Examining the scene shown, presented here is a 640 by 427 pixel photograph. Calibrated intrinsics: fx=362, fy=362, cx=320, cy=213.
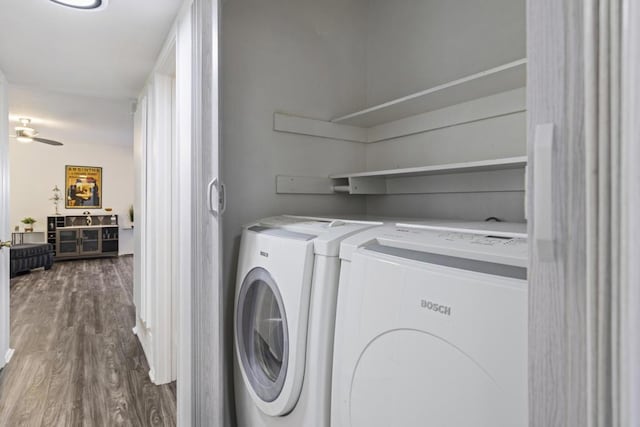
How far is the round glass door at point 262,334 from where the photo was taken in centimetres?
124

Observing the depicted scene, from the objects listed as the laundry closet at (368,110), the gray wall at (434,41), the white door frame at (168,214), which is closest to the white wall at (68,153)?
the white door frame at (168,214)

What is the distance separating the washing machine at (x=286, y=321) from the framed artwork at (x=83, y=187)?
755 cm

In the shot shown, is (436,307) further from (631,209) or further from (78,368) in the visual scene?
(78,368)

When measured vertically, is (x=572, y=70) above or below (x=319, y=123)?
below

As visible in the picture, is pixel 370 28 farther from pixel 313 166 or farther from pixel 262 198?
pixel 262 198

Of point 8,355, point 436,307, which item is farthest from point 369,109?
point 8,355

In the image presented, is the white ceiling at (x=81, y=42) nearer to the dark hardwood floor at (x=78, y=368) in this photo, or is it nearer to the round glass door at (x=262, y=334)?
the round glass door at (x=262, y=334)

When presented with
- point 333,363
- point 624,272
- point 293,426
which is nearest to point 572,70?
point 624,272

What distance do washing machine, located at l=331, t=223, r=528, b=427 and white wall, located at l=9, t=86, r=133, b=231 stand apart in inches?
168

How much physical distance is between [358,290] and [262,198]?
1066mm

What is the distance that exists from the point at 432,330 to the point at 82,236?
823cm

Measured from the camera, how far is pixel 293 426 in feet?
3.72

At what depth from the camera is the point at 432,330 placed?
27.8 inches

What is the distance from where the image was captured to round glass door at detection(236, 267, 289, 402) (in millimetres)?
1243
